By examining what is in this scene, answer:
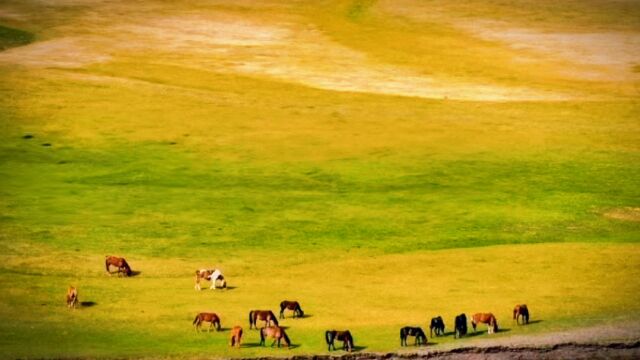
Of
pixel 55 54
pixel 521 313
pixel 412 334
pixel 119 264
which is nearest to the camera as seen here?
pixel 412 334

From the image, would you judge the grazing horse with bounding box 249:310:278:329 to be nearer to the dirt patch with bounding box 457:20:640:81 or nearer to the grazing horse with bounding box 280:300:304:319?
the grazing horse with bounding box 280:300:304:319

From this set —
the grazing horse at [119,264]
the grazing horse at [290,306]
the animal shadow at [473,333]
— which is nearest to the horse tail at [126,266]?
the grazing horse at [119,264]

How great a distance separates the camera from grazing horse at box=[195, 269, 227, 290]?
25.2 meters

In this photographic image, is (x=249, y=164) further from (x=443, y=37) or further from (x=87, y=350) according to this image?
(x=443, y=37)

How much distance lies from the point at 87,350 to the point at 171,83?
29.8 meters

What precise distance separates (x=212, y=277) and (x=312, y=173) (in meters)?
12.2

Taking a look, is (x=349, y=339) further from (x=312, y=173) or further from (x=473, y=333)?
(x=312, y=173)

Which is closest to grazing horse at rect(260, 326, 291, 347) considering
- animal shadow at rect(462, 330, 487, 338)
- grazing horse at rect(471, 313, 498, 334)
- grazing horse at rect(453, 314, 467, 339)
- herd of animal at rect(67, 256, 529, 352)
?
herd of animal at rect(67, 256, 529, 352)

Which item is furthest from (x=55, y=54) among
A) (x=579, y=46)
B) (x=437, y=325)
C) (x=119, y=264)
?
(x=437, y=325)

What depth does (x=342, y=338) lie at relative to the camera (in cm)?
2023

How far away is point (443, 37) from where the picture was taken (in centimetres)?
6097

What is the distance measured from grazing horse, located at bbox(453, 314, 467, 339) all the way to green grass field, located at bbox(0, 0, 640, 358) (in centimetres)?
43

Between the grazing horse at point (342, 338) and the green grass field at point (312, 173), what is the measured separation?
1.52 feet

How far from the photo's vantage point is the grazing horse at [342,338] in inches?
797
